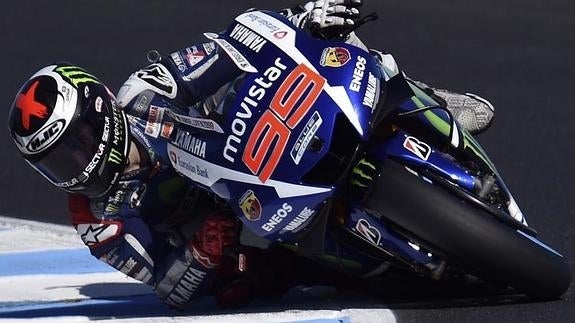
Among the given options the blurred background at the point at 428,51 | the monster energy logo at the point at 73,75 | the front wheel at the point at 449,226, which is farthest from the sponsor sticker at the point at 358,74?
the blurred background at the point at 428,51

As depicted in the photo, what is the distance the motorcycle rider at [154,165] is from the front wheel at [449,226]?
2.28 feet

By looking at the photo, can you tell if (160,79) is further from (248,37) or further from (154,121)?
(248,37)

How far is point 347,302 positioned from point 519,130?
2.27 metres

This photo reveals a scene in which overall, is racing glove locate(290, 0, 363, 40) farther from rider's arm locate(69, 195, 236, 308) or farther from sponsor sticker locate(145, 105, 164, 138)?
rider's arm locate(69, 195, 236, 308)

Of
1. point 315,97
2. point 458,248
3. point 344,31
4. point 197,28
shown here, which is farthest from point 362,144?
point 197,28

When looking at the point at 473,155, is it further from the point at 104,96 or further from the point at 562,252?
the point at 104,96

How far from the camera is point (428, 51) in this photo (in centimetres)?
789

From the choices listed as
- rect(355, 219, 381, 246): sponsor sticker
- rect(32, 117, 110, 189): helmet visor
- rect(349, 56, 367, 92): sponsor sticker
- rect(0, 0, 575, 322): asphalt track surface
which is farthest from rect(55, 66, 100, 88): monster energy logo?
rect(0, 0, 575, 322): asphalt track surface

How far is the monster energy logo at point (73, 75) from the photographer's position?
484 centimetres

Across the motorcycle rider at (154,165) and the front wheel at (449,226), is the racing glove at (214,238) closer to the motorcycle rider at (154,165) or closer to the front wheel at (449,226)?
the motorcycle rider at (154,165)

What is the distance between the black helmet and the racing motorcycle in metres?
0.36

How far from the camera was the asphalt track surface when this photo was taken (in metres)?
6.39

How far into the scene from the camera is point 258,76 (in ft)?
14.6

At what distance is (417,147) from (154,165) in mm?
1238
